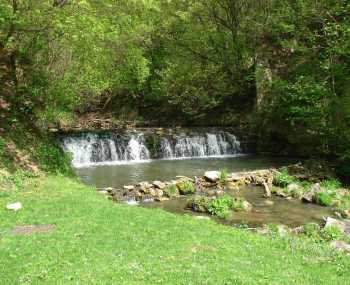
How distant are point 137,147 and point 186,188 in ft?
40.1

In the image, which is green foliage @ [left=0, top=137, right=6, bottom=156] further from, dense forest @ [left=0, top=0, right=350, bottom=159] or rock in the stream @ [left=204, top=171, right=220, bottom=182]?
rock in the stream @ [left=204, top=171, right=220, bottom=182]

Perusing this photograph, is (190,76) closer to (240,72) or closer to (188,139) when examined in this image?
(240,72)

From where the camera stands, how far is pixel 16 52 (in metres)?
23.3

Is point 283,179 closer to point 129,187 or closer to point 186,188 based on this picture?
point 186,188

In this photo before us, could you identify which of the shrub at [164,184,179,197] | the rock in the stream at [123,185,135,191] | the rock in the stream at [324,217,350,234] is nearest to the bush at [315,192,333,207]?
the rock in the stream at [324,217,350,234]

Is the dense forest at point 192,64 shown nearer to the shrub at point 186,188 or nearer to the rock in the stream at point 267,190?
the rock in the stream at point 267,190

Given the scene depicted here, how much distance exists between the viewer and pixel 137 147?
33844 mm

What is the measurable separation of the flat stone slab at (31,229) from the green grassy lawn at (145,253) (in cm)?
21

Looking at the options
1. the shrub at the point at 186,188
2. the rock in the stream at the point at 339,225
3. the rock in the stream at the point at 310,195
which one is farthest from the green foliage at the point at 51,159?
the rock in the stream at the point at 339,225

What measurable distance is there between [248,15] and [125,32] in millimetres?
10409

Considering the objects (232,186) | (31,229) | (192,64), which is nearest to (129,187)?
(232,186)

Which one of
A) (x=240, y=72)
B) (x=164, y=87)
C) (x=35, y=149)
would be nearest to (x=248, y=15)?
(x=240, y=72)

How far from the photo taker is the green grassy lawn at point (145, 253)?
949 centimetres

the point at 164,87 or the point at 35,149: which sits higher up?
the point at 164,87
